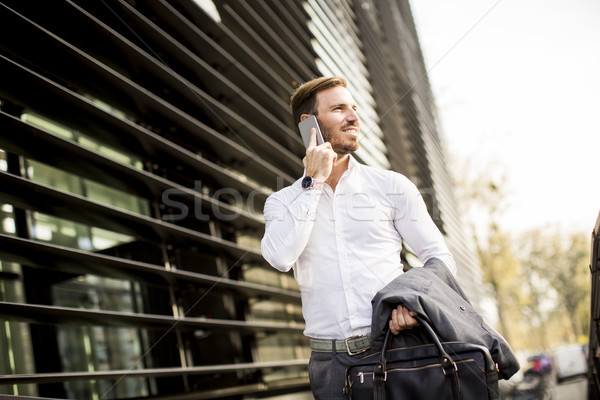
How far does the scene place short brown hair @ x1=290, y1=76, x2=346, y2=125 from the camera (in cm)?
251

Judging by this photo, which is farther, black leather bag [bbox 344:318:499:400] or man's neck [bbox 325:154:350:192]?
man's neck [bbox 325:154:350:192]

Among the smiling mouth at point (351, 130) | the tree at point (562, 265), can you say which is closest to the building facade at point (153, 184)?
the smiling mouth at point (351, 130)

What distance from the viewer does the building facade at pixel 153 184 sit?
1916 millimetres

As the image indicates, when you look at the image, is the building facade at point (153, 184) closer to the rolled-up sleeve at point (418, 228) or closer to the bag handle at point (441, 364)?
the bag handle at point (441, 364)

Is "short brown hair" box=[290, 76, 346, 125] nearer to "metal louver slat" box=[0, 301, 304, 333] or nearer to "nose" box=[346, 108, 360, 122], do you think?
"nose" box=[346, 108, 360, 122]

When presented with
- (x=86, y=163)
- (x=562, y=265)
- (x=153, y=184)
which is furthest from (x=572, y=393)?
(x=562, y=265)

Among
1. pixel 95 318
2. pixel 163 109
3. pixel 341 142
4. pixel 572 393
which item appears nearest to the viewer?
pixel 95 318

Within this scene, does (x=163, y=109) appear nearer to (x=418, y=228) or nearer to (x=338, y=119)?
(x=338, y=119)

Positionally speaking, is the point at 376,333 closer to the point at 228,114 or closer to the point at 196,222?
the point at 196,222

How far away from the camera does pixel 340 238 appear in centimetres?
213

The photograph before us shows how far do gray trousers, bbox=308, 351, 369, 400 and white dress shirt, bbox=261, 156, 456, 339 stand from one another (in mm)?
84

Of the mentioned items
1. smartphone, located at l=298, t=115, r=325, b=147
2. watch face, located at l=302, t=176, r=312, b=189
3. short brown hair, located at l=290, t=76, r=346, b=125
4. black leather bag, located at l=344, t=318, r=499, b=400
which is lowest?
black leather bag, located at l=344, t=318, r=499, b=400

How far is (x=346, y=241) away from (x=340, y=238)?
0.03m

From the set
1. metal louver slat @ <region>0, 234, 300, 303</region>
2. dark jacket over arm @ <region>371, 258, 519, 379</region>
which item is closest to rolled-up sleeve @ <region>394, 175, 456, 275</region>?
dark jacket over arm @ <region>371, 258, 519, 379</region>
